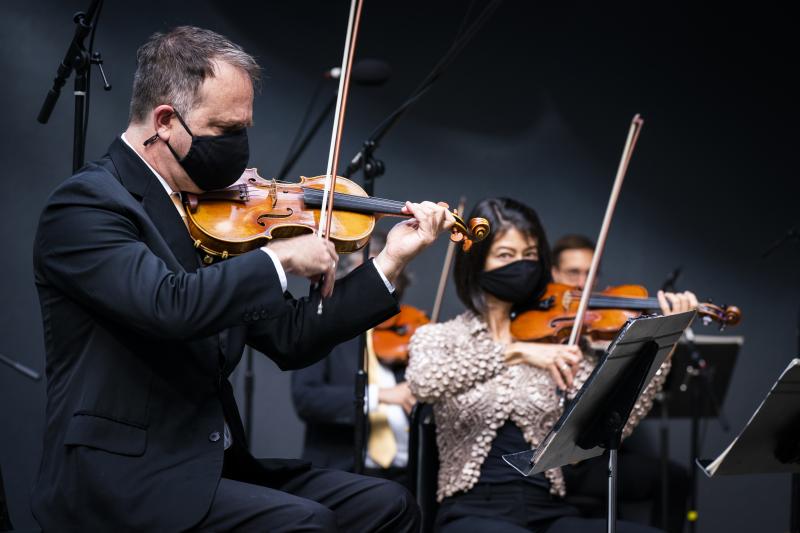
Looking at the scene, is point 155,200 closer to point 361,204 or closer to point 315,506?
point 361,204

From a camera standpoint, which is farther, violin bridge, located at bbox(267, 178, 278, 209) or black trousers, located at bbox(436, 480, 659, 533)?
black trousers, located at bbox(436, 480, 659, 533)

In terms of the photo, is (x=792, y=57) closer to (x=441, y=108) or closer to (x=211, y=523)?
(x=441, y=108)

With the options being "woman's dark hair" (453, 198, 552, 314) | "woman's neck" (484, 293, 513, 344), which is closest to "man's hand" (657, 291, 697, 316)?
"woman's dark hair" (453, 198, 552, 314)

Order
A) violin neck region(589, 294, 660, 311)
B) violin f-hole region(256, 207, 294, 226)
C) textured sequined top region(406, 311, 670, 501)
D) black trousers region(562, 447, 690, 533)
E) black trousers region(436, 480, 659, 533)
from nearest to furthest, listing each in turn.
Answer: violin f-hole region(256, 207, 294, 226) < black trousers region(436, 480, 659, 533) < textured sequined top region(406, 311, 670, 501) < violin neck region(589, 294, 660, 311) < black trousers region(562, 447, 690, 533)

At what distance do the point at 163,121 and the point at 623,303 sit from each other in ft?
5.87

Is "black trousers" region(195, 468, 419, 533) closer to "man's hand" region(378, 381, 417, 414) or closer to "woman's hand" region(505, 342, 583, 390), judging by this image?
"woman's hand" region(505, 342, 583, 390)

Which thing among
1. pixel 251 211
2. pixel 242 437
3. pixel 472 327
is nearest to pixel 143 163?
pixel 251 211

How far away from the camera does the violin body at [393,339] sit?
3.59 meters

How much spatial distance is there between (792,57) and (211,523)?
4.34 metres

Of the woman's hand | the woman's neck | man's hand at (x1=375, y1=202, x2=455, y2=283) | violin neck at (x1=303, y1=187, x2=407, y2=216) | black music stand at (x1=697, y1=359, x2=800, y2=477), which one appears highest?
violin neck at (x1=303, y1=187, x2=407, y2=216)

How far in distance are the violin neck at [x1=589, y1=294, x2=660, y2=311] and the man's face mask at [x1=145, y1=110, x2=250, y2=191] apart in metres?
1.60

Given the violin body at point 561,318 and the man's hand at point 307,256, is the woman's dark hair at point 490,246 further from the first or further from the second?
the man's hand at point 307,256

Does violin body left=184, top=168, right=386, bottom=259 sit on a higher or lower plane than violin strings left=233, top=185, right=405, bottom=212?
lower

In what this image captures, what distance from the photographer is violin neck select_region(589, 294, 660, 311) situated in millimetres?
2971
